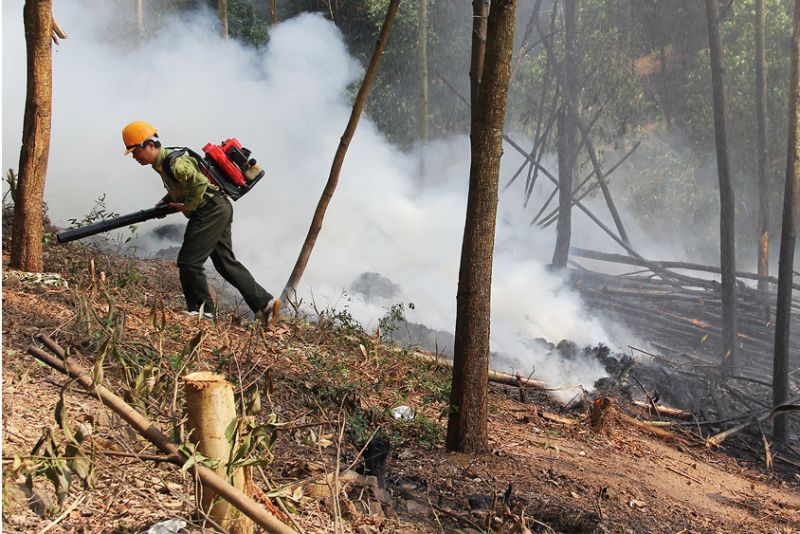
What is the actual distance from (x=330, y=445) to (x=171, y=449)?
7.31 ft

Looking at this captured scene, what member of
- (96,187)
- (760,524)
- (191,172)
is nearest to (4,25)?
(96,187)

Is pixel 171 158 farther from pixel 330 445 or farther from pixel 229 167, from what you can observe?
pixel 330 445

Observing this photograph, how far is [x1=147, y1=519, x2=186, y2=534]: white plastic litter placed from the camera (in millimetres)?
3045

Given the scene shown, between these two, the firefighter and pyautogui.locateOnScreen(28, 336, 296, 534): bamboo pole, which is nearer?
pyautogui.locateOnScreen(28, 336, 296, 534): bamboo pole

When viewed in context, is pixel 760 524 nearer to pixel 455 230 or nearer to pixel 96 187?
pixel 96 187

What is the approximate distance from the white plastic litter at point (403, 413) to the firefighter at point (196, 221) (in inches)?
59.0

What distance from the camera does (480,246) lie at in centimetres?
509

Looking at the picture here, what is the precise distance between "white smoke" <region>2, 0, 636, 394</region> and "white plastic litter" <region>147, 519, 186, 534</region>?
5.87m

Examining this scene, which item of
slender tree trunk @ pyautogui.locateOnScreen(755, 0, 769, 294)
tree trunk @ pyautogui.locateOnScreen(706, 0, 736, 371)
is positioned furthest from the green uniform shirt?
slender tree trunk @ pyautogui.locateOnScreen(755, 0, 769, 294)

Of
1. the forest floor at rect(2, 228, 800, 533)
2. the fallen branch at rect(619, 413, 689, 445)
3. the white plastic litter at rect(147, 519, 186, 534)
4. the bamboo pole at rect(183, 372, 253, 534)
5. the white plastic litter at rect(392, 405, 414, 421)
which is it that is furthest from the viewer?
the fallen branch at rect(619, 413, 689, 445)

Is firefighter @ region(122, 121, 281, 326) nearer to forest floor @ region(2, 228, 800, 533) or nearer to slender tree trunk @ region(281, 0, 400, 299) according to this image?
forest floor @ region(2, 228, 800, 533)

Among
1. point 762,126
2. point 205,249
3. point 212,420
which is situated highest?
point 762,126

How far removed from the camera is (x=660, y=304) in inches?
557

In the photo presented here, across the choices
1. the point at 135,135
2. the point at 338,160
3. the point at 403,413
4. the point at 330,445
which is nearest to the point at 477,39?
the point at 338,160
